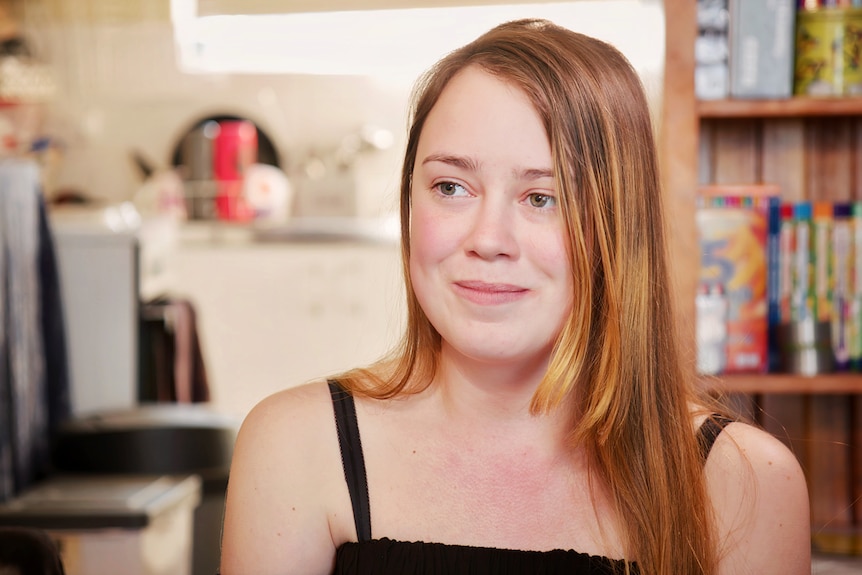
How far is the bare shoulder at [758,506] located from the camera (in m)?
1.01

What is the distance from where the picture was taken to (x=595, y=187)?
0.92m

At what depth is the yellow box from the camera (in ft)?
5.32

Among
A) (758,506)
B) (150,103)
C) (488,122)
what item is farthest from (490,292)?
(150,103)

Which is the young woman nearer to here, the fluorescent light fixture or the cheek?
the cheek

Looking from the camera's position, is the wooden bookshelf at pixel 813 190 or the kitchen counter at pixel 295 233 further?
the kitchen counter at pixel 295 233

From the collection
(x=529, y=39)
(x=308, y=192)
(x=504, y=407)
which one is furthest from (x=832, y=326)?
(x=308, y=192)

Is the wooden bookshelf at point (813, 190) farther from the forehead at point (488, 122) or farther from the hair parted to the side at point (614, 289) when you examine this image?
the forehead at point (488, 122)

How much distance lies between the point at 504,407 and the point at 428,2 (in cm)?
83

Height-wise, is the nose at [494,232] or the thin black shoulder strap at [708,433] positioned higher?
the nose at [494,232]

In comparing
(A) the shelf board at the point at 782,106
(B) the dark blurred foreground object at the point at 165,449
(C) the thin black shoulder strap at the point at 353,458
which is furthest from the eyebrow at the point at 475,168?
(B) the dark blurred foreground object at the point at 165,449

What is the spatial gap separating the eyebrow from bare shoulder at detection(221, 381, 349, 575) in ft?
1.09

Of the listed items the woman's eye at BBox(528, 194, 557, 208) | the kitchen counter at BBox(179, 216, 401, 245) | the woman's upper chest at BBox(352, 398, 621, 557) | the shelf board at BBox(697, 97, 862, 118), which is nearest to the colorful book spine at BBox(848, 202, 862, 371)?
the shelf board at BBox(697, 97, 862, 118)

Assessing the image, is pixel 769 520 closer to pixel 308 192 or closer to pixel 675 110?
pixel 675 110

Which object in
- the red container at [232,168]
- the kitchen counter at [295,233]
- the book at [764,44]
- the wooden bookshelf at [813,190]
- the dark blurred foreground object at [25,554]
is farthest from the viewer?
the red container at [232,168]
